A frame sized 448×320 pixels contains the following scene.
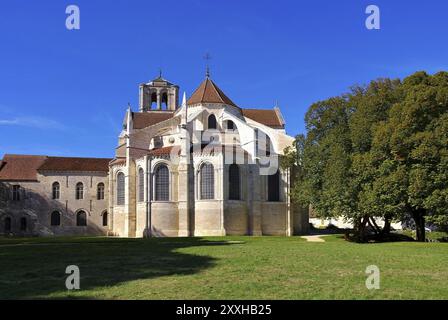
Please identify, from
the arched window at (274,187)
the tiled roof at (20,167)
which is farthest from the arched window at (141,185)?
the tiled roof at (20,167)

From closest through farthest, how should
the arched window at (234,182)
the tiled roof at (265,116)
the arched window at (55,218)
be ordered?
the arched window at (234,182), the arched window at (55,218), the tiled roof at (265,116)

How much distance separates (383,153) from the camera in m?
35.6

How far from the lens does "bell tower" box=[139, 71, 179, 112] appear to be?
251 ft

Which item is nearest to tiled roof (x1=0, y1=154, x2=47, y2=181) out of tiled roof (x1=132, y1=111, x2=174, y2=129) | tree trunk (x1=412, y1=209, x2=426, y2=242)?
tiled roof (x1=132, y1=111, x2=174, y2=129)

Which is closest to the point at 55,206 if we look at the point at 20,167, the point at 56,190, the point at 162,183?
the point at 56,190

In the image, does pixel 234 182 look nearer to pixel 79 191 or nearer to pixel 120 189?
pixel 120 189

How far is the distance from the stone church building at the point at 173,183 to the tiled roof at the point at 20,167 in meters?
0.13

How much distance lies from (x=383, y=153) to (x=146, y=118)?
4024cm

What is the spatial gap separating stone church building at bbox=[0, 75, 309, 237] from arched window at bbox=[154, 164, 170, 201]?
4.2 inches

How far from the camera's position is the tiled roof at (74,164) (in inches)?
2675

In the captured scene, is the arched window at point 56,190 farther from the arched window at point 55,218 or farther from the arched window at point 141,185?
the arched window at point 141,185
